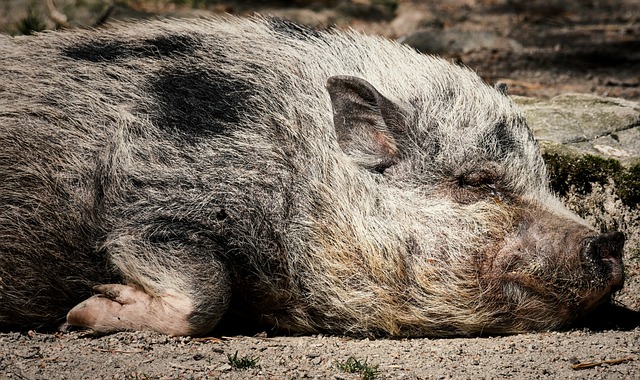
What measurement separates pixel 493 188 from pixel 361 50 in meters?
1.10

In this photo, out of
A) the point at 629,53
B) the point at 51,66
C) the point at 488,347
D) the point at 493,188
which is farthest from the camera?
the point at 629,53

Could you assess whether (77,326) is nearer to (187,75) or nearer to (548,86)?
(187,75)

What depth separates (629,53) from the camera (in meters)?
9.27

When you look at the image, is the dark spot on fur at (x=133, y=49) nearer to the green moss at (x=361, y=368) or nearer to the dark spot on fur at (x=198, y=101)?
the dark spot on fur at (x=198, y=101)

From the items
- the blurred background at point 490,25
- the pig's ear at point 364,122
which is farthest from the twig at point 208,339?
the blurred background at point 490,25

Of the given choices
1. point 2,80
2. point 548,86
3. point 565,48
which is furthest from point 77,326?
point 565,48

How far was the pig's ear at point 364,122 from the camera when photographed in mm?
4391

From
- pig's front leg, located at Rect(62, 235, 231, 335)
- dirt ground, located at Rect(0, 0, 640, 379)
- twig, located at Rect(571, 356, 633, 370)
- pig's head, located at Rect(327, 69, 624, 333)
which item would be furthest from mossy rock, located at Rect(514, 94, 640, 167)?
pig's front leg, located at Rect(62, 235, 231, 335)

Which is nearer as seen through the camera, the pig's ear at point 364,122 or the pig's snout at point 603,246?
the pig's snout at point 603,246

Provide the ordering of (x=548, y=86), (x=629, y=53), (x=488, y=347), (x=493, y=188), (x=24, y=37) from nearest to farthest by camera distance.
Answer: (x=488, y=347), (x=493, y=188), (x=24, y=37), (x=548, y=86), (x=629, y=53)

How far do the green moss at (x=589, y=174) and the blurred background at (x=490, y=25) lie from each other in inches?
84.4

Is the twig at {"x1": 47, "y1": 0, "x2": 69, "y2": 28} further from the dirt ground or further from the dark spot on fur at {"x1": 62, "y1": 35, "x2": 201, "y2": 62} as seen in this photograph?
the dirt ground

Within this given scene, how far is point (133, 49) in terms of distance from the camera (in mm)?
4770

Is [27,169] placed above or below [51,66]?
below
